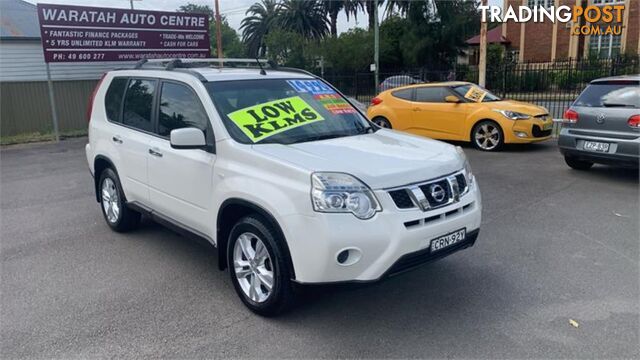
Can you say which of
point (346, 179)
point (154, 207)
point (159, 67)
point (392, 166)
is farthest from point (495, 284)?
point (159, 67)

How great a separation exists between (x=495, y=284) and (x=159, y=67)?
3763 mm

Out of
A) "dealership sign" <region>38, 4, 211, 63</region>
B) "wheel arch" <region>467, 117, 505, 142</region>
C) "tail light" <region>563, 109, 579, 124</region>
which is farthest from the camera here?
"dealership sign" <region>38, 4, 211, 63</region>

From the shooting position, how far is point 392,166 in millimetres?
3627

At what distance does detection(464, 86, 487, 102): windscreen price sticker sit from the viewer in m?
11.1

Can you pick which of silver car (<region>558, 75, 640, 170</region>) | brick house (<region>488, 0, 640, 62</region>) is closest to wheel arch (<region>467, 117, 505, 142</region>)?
silver car (<region>558, 75, 640, 170</region>)

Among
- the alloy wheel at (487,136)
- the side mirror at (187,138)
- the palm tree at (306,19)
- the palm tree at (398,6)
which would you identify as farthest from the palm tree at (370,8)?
the side mirror at (187,138)

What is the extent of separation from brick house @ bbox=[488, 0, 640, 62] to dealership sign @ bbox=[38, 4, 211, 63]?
25.5 metres

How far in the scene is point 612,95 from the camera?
759 cm

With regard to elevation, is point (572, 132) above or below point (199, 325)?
above

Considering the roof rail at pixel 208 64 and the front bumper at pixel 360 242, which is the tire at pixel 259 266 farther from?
the roof rail at pixel 208 64

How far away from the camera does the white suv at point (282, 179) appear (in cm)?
336

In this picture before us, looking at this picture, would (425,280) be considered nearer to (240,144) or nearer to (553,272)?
(553,272)

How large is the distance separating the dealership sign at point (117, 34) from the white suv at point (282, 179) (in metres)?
11.7

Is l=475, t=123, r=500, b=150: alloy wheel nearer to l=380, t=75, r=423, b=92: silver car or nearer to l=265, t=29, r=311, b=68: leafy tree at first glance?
l=380, t=75, r=423, b=92: silver car
